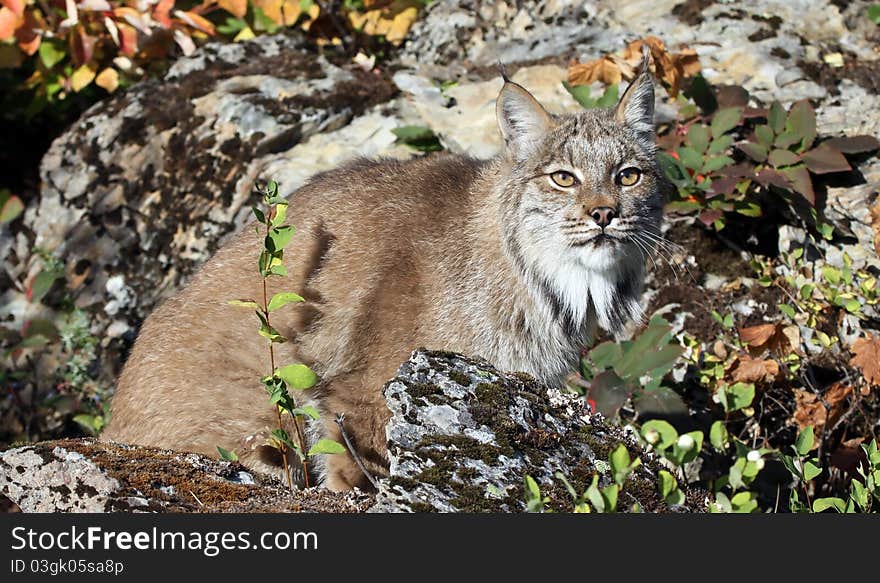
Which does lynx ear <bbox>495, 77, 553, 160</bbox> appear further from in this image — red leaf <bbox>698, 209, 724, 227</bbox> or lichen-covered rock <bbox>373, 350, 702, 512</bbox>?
lichen-covered rock <bbox>373, 350, 702, 512</bbox>

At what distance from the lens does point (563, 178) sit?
16.0ft

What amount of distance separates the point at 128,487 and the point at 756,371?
3.44 m

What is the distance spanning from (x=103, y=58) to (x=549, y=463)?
20.8 feet

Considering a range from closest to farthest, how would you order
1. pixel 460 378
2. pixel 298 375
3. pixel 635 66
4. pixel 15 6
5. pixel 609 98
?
pixel 460 378, pixel 298 375, pixel 609 98, pixel 635 66, pixel 15 6

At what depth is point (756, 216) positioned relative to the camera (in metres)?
6.13

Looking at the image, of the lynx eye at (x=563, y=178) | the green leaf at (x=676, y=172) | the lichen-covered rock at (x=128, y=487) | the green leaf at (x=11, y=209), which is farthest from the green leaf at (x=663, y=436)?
the green leaf at (x=11, y=209)

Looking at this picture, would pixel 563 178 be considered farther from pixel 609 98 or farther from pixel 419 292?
pixel 609 98

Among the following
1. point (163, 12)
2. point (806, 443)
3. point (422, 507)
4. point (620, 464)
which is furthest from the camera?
point (163, 12)

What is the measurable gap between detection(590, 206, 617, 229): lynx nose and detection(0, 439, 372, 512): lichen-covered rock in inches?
71.7

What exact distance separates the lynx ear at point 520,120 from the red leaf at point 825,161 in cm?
187

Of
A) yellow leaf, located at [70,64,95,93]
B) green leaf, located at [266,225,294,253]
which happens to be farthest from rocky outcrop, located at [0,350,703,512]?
yellow leaf, located at [70,64,95,93]

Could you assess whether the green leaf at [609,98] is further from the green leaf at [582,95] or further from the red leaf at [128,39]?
the red leaf at [128,39]

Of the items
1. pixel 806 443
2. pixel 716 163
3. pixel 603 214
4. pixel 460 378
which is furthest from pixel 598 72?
pixel 806 443

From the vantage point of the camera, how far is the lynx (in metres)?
4.83
